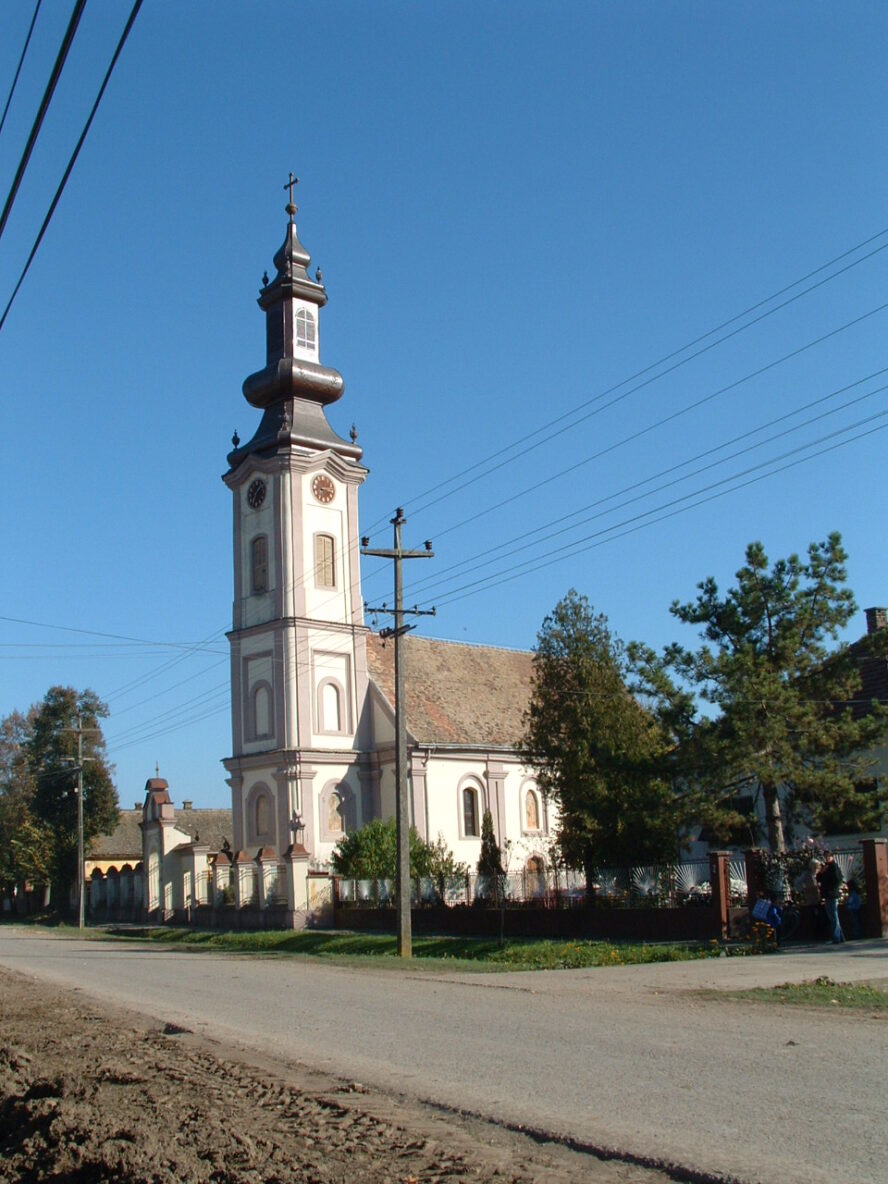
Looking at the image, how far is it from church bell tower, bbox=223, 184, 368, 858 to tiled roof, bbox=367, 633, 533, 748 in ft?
7.32

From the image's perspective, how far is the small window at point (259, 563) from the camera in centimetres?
4812

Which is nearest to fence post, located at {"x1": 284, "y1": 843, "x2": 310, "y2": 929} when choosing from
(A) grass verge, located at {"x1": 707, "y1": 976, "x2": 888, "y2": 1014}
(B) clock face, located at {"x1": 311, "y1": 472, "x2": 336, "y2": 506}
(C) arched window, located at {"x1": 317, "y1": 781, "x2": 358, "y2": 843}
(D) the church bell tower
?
(D) the church bell tower

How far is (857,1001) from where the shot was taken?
13.9 m

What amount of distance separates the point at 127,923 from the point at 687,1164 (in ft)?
157

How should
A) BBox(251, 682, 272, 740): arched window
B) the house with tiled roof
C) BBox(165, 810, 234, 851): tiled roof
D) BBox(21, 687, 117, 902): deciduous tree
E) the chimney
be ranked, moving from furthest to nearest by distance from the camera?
BBox(165, 810, 234, 851): tiled roof → BBox(21, 687, 117, 902): deciduous tree → BBox(251, 682, 272, 740): arched window → the house with tiled roof → the chimney

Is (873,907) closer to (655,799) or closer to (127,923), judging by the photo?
(655,799)

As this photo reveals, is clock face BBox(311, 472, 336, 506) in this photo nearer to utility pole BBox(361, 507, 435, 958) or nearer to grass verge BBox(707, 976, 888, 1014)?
utility pole BBox(361, 507, 435, 958)

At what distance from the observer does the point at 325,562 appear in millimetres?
48094

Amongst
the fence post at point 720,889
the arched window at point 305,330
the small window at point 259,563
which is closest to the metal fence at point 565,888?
the fence post at point 720,889

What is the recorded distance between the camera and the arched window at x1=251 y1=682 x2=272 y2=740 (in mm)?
47094

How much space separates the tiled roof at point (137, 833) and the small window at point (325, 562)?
30197 mm

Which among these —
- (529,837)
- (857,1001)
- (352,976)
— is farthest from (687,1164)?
(529,837)

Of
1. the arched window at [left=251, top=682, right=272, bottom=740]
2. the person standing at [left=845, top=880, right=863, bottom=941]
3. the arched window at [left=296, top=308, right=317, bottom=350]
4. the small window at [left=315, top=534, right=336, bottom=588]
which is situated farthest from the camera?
the arched window at [left=296, top=308, right=317, bottom=350]

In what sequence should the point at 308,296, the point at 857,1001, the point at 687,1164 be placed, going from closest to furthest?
the point at 687,1164 → the point at 857,1001 → the point at 308,296
